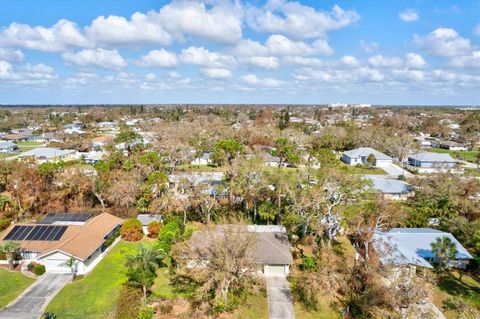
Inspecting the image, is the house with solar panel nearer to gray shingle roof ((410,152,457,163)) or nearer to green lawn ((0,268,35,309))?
green lawn ((0,268,35,309))

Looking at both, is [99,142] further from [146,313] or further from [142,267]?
[146,313]

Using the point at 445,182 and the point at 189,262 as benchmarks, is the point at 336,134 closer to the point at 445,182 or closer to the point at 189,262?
the point at 445,182

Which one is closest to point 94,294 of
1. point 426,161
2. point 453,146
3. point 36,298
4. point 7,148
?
point 36,298

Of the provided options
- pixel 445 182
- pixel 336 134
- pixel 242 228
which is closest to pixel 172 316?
pixel 242 228

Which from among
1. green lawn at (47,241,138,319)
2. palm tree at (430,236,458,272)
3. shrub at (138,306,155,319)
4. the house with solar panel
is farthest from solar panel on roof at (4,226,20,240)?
palm tree at (430,236,458,272)

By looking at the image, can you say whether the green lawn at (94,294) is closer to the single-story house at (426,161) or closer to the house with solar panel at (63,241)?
the house with solar panel at (63,241)

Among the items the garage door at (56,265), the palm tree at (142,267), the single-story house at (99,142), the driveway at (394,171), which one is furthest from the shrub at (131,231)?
the single-story house at (99,142)
